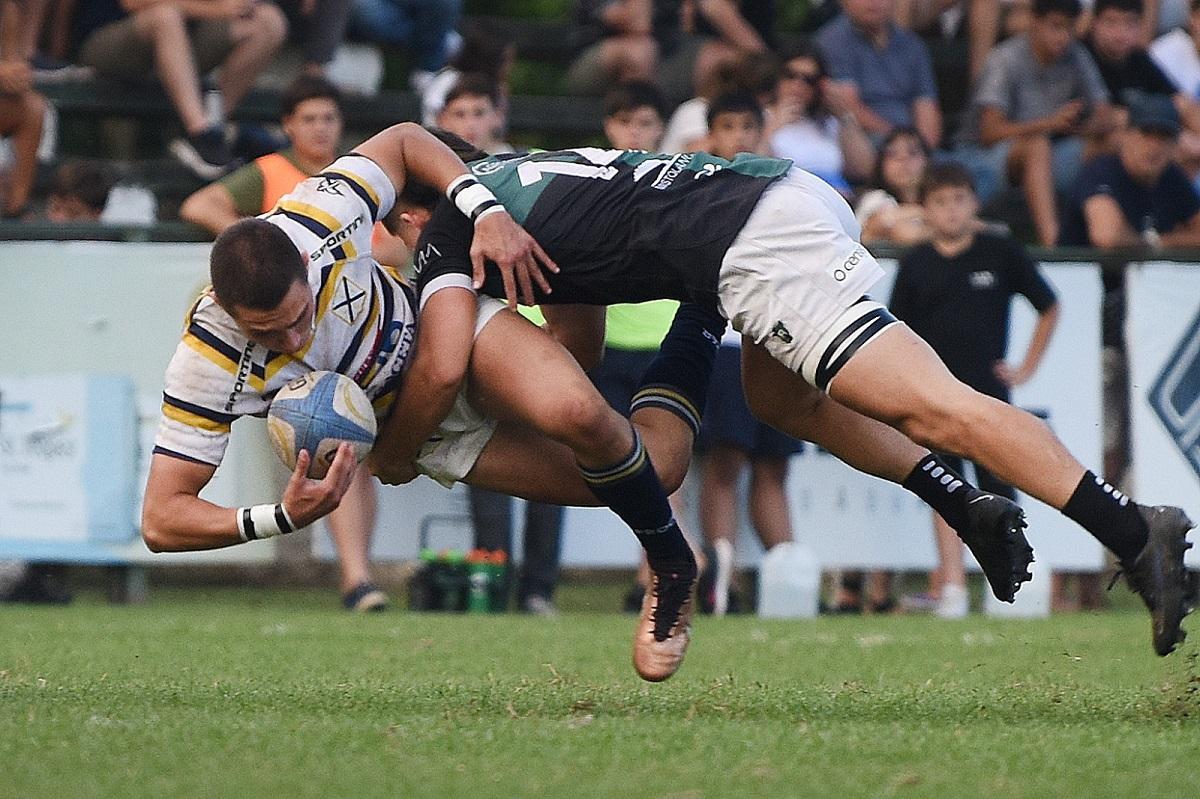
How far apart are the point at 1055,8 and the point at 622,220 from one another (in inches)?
321

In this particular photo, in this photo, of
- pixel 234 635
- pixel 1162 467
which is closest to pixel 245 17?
pixel 234 635

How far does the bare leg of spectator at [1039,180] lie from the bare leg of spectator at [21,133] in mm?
6518

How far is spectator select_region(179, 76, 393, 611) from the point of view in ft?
32.6

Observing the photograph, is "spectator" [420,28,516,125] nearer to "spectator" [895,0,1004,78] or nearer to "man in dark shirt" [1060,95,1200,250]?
"spectator" [895,0,1004,78]

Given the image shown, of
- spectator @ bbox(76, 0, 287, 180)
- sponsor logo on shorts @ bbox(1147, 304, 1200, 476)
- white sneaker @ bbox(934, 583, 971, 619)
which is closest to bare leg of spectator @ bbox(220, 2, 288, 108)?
spectator @ bbox(76, 0, 287, 180)

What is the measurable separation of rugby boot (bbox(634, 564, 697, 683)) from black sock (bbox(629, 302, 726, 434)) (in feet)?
1.93

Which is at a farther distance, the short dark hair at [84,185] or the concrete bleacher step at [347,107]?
the concrete bleacher step at [347,107]

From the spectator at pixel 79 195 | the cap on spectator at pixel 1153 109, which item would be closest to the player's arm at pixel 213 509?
the spectator at pixel 79 195

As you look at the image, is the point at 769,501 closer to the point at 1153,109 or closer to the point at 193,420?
the point at 1153,109

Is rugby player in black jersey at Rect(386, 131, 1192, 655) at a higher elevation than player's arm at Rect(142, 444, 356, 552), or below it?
higher

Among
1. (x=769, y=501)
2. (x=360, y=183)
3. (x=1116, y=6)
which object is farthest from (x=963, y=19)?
(x=360, y=183)

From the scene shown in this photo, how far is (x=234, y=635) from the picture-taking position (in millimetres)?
8352

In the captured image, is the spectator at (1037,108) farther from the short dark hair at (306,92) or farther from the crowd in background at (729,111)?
the short dark hair at (306,92)

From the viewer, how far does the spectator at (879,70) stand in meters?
12.9
